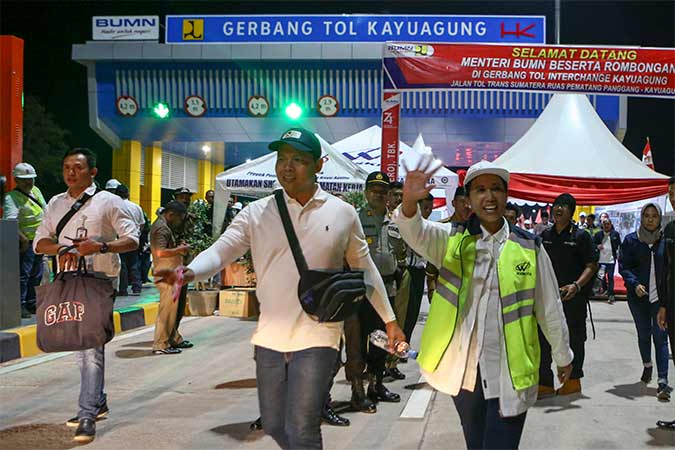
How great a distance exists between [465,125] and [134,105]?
9536 millimetres

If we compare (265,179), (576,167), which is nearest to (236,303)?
(265,179)

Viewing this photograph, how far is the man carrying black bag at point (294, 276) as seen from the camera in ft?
11.6

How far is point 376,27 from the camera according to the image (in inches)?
825

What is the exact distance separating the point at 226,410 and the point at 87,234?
6.62ft

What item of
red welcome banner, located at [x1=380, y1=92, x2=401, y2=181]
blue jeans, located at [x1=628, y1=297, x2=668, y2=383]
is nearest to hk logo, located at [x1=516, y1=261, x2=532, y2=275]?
blue jeans, located at [x1=628, y1=297, x2=668, y2=383]

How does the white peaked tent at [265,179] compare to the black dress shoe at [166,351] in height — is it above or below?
above

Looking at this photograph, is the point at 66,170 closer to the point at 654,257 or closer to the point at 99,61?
the point at 654,257

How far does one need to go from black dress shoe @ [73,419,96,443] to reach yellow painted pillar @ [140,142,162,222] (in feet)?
60.8

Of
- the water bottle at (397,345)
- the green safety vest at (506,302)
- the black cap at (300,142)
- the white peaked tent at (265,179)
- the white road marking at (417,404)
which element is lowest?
the white road marking at (417,404)

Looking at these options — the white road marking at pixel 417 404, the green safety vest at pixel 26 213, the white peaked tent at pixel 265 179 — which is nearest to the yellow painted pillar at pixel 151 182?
the white peaked tent at pixel 265 179

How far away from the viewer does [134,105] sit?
843 inches

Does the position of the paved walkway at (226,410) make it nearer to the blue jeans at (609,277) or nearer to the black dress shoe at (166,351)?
the black dress shoe at (166,351)

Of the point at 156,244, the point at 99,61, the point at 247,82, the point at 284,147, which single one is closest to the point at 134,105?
the point at 99,61

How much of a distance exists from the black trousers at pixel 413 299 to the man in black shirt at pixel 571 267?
1.36 meters
